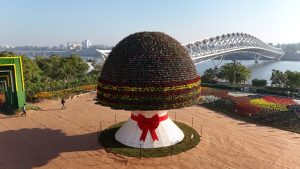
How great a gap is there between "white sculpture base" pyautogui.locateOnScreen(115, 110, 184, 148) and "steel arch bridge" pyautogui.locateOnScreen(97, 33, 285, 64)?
167ft

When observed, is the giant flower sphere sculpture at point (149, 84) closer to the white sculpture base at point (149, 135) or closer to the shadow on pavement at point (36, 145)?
the white sculpture base at point (149, 135)

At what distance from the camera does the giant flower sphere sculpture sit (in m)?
21.7

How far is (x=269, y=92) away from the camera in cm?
4812

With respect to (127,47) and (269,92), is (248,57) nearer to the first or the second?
(269,92)

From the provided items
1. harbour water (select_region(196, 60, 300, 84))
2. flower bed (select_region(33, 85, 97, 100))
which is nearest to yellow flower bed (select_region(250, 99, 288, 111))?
flower bed (select_region(33, 85, 97, 100))

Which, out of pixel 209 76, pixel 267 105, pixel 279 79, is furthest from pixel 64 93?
pixel 279 79

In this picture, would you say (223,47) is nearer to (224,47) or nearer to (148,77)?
(224,47)

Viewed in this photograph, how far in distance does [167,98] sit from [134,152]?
4907mm

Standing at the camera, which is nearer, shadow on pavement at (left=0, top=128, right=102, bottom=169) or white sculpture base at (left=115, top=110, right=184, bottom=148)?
shadow on pavement at (left=0, top=128, right=102, bottom=169)

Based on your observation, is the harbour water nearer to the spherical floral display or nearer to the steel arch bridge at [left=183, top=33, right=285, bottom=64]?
the steel arch bridge at [left=183, top=33, right=285, bottom=64]

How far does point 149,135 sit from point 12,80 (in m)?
19.0

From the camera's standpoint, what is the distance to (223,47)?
118438mm

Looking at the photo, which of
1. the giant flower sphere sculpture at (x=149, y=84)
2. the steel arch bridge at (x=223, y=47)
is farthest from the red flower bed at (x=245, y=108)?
the steel arch bridge at (x=223, y=47)

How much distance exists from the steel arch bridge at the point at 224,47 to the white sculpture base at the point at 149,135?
6753cm
